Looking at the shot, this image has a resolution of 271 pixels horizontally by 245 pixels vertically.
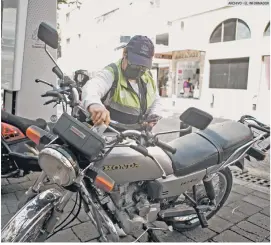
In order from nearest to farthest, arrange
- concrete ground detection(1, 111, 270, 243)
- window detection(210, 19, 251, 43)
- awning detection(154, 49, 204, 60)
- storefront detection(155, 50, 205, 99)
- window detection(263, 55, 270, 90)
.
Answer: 1. concrete ground detection(1, 111, 270, 243)
2. window detection(263, 55, 270, 90)
3. window detection(210, 19, 251, 43)
4. storefront detection(155, 50, 205, 99)
5. awning detection(154, 49, 204, 60)

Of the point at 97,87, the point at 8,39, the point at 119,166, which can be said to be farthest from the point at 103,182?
the point at 8,39

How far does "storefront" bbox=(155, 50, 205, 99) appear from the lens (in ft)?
37.9

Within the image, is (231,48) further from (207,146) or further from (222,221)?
(207,146)

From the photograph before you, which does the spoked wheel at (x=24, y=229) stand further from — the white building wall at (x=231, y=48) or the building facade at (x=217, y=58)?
the white building wall at (x=231, y=48)

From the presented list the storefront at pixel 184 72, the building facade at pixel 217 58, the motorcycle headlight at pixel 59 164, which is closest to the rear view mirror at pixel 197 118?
the motorcycle headlight at pixel 59 164

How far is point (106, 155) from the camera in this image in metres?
1.49

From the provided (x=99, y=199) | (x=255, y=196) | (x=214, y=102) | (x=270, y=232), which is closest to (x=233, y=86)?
(x=214, y=102)

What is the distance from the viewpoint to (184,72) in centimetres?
1233

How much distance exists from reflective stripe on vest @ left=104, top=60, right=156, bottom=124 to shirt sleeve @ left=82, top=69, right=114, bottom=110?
65 mm

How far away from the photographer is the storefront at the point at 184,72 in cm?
1154

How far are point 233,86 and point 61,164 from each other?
1063 centimetres

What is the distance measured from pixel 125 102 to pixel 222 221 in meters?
1.40

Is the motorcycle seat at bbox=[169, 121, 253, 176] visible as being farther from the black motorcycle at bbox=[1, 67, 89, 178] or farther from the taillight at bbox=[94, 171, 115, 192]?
the black motorcycle at bbox=[1, 67, 89, 178]

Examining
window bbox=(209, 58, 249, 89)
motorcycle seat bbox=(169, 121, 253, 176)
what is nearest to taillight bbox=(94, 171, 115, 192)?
motorcycle seat bbox=(169, 121, 253, 176)
